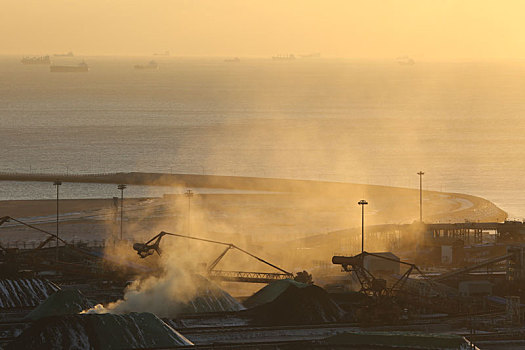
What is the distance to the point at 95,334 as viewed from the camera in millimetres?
53625

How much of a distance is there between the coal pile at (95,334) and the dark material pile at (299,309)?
11.9 m

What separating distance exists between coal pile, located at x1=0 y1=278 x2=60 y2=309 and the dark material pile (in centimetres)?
1422

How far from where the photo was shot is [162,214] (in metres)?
119

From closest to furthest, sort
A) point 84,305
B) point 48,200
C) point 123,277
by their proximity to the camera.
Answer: point 84,305 → point 123,277 → point 48,200

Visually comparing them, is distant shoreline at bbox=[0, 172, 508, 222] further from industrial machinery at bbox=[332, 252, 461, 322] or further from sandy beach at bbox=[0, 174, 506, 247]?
industrial machinery at bbox=[332, 252, 461, 322]

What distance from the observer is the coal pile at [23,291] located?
7031 cm

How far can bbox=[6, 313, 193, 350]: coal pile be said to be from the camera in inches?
2093

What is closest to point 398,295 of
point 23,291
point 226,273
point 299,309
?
point 299,309

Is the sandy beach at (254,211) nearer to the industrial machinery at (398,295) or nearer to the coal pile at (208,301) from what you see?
the industrial machinery at (398,295)

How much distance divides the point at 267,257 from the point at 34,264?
1968 centimetres

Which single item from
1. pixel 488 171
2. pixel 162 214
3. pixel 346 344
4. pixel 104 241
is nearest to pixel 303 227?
pixel 162 214

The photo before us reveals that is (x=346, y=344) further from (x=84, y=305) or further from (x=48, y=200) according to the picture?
(x=48, y=200)

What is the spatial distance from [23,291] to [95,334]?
1940 cm

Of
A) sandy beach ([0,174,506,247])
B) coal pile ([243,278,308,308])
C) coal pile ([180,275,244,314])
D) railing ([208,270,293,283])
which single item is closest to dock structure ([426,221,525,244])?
sandy beach ([0,174,506,247])
